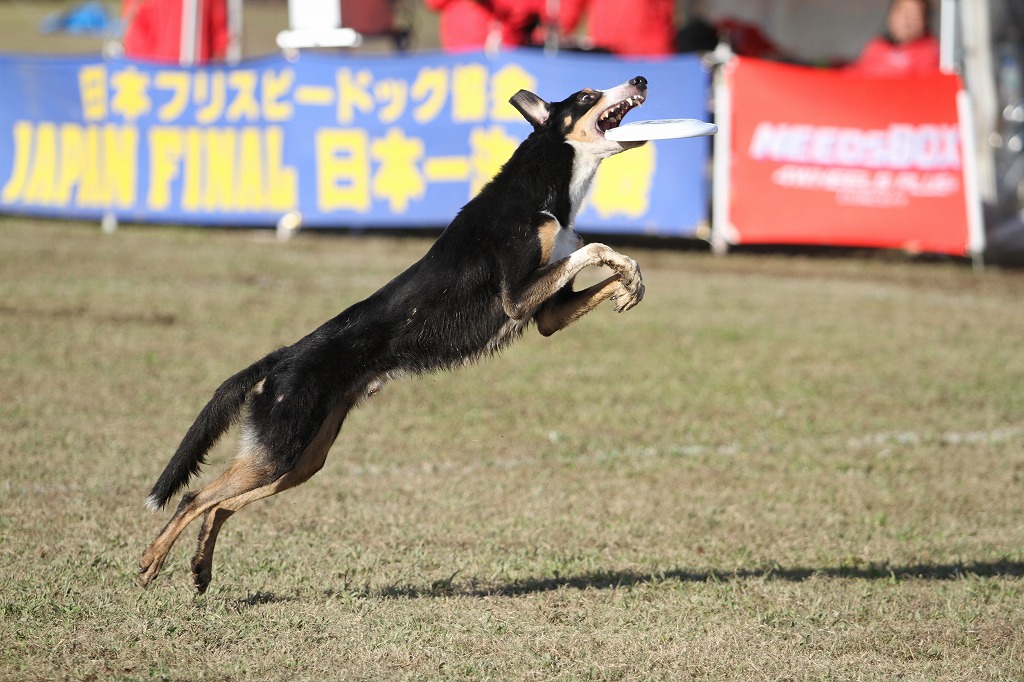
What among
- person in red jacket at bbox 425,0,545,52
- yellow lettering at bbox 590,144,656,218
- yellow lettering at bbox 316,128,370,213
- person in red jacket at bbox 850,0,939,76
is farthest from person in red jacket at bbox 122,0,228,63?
person in red jacket at bbox 850,0,939,76

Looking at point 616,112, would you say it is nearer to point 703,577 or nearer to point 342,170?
point 703,577

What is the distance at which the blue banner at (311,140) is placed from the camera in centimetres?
1156

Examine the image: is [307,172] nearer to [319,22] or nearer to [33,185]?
[319,22]

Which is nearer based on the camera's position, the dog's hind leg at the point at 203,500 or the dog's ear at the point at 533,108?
the dog's hind leg at the point at 203,500

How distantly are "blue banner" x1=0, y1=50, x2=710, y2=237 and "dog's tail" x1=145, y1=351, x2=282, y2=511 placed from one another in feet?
24.1

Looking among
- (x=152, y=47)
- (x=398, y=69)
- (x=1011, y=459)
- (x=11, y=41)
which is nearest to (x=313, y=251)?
(x=398, y=69)

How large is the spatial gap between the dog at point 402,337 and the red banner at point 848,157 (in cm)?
733

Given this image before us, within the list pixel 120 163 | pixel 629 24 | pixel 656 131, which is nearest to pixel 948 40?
pixel 629 24

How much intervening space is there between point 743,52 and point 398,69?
5.13m

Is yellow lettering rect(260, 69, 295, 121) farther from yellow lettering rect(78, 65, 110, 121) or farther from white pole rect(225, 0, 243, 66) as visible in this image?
white pole rect(225, 0, 243, 66)

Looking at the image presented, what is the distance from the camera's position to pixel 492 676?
12.4 feet

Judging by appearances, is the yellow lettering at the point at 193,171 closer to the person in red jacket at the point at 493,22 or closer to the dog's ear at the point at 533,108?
the person in red jacket at the point at 493,22

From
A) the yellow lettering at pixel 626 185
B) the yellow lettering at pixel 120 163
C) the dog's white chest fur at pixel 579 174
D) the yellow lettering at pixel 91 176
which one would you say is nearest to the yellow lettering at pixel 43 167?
the yellow lettering at pixel 91 176

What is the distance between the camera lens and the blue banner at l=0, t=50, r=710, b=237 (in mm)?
11562
